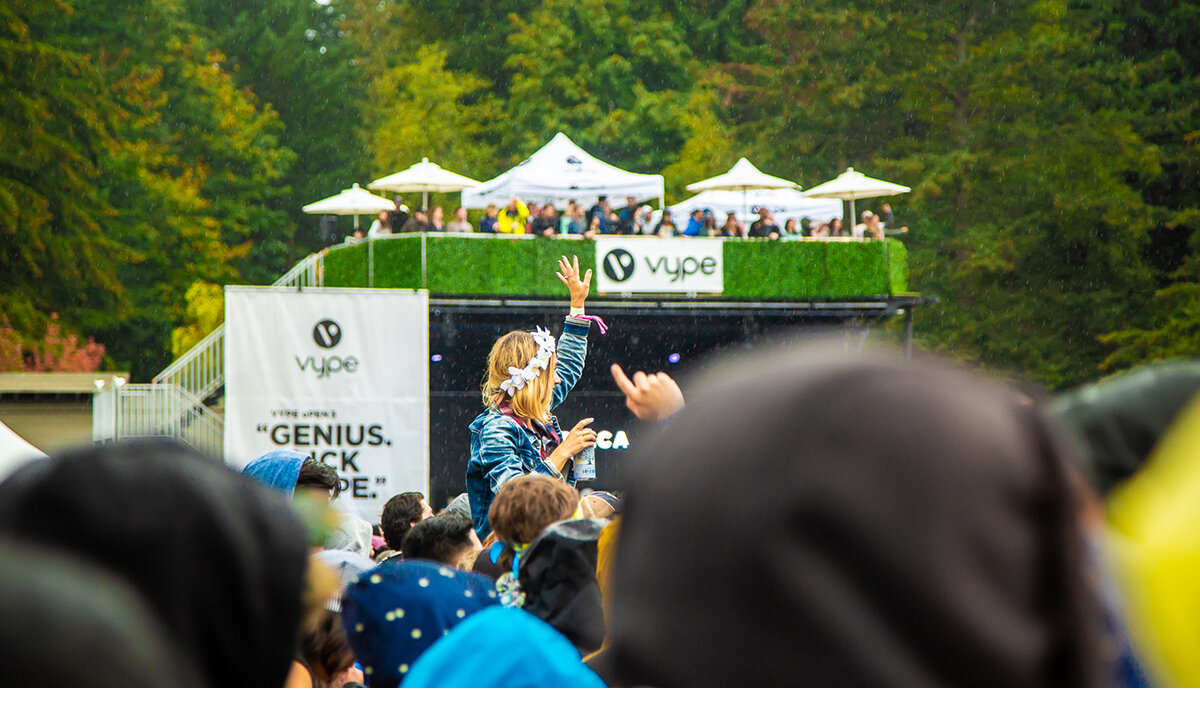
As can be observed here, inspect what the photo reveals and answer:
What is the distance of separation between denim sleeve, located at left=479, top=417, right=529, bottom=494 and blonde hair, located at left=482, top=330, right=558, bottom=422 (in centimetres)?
9

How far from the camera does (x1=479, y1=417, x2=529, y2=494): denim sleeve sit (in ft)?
14.9

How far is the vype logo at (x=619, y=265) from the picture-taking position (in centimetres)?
2377

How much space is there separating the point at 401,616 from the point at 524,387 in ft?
6.53

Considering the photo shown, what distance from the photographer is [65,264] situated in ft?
98.7

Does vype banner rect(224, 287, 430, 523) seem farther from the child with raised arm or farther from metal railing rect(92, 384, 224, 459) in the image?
the child with raised arm

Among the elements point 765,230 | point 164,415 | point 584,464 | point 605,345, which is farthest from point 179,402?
point 584,464

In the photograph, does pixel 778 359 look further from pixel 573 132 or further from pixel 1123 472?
pixel 573 132

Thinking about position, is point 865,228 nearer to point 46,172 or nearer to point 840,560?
point 46,172

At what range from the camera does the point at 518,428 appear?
4.70 metres

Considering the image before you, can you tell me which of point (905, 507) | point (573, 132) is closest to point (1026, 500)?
point (905, 507)

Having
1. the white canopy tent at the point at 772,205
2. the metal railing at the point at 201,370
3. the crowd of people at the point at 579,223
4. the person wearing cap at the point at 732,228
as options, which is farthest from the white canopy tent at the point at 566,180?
the metal railing at the point at 201,370

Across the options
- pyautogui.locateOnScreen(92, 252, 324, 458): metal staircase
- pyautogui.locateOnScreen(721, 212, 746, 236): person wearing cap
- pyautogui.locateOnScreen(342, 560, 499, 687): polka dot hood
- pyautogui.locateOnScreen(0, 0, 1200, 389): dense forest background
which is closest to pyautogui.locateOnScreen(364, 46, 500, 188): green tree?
pyautogui.locateOnScreen(0, 0, 1200, 389): dense forest background

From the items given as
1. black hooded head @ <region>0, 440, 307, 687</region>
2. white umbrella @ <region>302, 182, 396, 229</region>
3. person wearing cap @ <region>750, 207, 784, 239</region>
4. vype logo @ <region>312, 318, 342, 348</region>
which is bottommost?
black hooded head @ <region>0, 440, 307, 687</region>

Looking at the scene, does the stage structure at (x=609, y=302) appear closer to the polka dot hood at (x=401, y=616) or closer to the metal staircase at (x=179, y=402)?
the metal staircase at (x=179, y=402)
